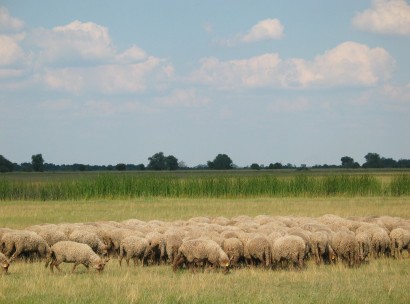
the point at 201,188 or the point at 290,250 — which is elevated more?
the point at 201,188

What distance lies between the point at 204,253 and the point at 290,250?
1955 millimetres

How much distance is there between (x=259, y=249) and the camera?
16969 millimetres

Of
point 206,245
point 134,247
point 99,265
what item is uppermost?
point 206,245

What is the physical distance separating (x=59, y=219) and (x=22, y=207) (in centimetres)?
691

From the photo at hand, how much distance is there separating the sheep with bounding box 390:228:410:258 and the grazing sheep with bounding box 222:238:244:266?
4.76m

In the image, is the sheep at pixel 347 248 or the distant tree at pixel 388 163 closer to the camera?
the sheep at pixel 347 248

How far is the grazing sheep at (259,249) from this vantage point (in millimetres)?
16938

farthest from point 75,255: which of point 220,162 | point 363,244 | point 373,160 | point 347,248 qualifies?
point 373,160

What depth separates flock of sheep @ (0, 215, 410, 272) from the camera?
16.6 meters

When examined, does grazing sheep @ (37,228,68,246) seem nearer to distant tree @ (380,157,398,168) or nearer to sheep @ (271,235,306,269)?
sheep @ (271,235,306,269)

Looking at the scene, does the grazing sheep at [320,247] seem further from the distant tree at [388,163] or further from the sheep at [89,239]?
the distant tree at [388,163]

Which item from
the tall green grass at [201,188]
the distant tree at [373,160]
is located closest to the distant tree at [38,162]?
the distant tree at [373,160]

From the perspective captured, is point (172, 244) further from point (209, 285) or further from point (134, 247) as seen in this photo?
point (209, 285)

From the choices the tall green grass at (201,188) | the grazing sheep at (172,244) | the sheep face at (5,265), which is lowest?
the sheep face at (5,265)
